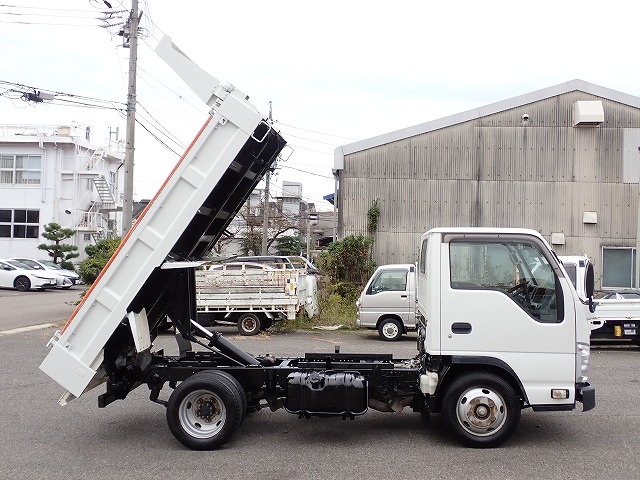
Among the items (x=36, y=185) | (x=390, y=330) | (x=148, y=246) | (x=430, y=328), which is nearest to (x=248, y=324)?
(x=390, y=330)

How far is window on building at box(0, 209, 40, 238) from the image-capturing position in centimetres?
4231

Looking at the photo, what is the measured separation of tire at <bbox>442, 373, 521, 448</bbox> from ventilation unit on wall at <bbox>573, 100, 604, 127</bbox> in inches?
673

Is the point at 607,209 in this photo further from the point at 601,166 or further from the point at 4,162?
the point at 4,162

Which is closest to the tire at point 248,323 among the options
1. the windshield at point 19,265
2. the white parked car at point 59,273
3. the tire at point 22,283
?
the tire at point 22,283

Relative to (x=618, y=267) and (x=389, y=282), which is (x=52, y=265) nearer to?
(x=389, y=282)

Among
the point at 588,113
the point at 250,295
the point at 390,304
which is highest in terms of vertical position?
the point at 588,113

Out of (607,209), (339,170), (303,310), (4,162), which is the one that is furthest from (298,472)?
(4,162)

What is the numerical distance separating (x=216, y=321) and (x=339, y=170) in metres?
7.62

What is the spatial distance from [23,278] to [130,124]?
1734cm

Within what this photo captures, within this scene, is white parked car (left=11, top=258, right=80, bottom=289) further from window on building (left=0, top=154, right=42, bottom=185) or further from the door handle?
the door handle

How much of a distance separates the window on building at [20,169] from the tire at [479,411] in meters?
41.0

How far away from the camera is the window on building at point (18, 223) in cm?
4231

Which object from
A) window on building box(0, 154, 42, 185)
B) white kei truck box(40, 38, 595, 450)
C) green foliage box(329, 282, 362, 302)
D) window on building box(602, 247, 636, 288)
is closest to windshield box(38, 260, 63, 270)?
window on building box(0, 154, 42, 185)

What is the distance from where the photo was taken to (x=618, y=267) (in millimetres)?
21906
